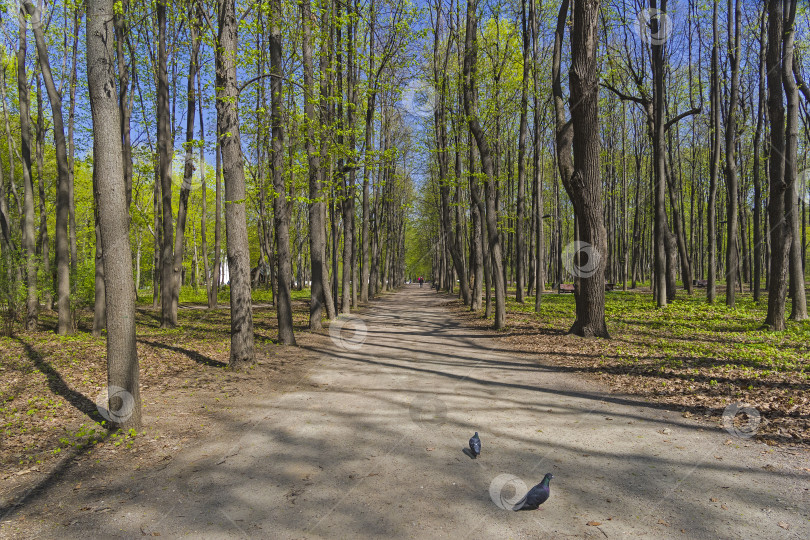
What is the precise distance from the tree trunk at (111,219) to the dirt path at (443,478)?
0.96 m

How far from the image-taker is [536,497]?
3.05m

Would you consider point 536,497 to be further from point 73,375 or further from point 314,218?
point 314,218

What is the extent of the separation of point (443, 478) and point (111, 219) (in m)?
4.25

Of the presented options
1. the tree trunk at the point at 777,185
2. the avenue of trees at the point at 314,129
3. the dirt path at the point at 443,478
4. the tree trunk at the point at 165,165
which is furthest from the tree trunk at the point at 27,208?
the tree trunk at the point at 777,185

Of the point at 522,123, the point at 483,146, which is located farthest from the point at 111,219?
the point at 522,123

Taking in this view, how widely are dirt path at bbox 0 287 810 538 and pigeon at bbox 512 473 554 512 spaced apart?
3.4 inches

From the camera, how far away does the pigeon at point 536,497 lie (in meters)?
3.03

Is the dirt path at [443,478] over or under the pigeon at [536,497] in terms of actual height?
under

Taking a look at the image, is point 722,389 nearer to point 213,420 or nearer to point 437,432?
point 437,432

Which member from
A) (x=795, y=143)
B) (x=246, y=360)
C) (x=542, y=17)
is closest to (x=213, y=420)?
(x=246, y=360)

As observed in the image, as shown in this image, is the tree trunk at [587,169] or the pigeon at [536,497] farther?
the tree trunk at [587,169]

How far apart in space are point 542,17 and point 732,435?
17535 millimetres

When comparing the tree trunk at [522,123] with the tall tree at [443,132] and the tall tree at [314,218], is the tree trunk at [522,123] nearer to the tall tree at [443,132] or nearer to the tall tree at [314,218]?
the tall tree at [443,132]

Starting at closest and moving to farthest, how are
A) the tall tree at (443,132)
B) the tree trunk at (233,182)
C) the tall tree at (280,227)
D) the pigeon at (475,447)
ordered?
1. the pigeon at (475,447)
2. the tree trunk at (233,182)
3. the tall tree at (280,227)
4. the tall tree at (443,132)
